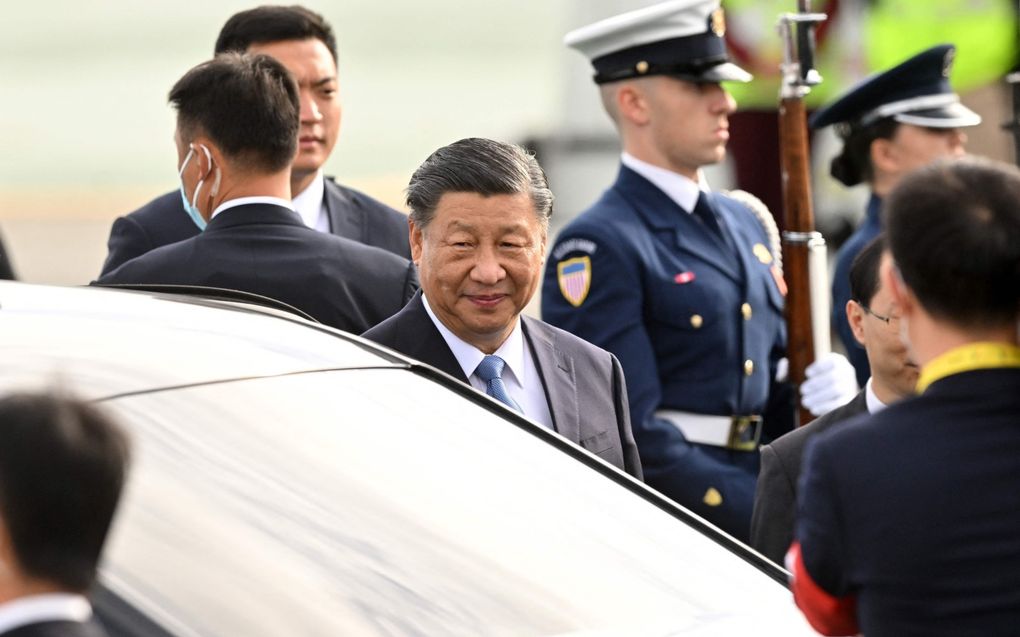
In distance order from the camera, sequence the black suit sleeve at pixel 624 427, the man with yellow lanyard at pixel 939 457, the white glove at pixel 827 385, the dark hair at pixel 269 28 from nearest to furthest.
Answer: the man with yellow lanyard at pixel 939 457 → the black suit sleeve at pixel 624 427 → the white glove at pixel 827 385 → the dark hair at pixel 269 28

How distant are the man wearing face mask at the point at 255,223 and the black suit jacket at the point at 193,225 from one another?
0.66 ft

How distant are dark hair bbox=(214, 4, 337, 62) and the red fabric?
2839mm

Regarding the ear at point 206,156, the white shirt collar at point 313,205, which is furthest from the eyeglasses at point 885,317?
the white shirt collar at point 313,205

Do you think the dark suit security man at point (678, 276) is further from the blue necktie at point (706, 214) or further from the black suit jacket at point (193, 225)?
the black suit jacket at point (193, 225)

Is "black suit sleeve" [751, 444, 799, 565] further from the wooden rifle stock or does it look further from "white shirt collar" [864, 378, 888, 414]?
the wooden rifle stock

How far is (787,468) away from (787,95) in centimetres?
172

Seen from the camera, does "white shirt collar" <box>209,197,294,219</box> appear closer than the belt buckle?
Yes

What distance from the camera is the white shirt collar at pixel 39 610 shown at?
1676mm

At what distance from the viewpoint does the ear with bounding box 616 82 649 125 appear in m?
4.46

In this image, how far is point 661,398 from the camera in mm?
4180

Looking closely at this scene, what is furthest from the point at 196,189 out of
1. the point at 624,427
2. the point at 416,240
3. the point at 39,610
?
the point at 39,610

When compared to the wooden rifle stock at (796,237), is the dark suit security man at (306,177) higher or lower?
higher

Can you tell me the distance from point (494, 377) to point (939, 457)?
1.24 metres

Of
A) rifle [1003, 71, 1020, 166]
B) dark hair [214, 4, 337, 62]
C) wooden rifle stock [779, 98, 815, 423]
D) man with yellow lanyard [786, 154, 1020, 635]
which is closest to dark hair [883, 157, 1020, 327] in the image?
man with yellow lanyard [786, 154, 1020, 635]
